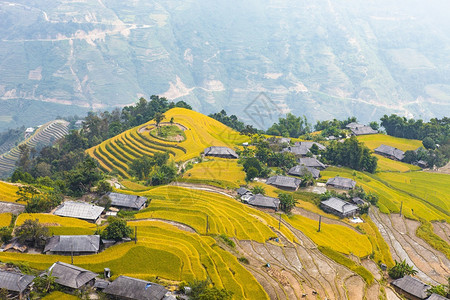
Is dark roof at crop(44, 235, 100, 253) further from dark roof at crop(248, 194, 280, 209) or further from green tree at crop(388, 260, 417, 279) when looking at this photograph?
green tree at crop(388, 260, 417, 279)

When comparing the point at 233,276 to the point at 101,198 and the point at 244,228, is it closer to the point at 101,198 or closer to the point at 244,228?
the point at 244,228

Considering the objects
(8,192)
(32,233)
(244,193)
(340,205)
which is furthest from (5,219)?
(340,205)

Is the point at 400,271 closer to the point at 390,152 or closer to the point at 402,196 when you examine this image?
the point at 402,196

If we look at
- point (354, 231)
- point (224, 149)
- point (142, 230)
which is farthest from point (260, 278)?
point (224, 149)

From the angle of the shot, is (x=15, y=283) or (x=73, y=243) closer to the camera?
(x=15, y=283)

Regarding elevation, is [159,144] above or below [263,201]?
below

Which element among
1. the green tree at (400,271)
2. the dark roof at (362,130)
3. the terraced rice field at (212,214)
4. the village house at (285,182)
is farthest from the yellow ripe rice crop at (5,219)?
the dark roof at (362,130)
